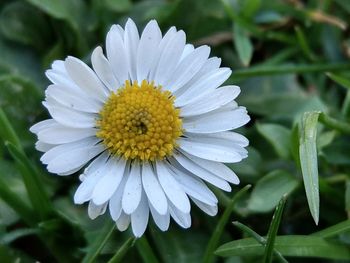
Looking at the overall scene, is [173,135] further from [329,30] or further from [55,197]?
[329,30]

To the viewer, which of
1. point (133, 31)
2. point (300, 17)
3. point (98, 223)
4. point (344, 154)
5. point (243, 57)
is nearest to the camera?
point (133, 31)

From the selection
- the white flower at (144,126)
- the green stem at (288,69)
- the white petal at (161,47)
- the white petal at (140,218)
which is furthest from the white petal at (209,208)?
the green stem at (288,69)

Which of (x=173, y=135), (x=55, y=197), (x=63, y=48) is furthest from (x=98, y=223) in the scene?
(x=63, y=48)

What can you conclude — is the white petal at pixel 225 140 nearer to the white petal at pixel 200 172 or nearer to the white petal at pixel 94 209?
the white petal at pixel 200 172

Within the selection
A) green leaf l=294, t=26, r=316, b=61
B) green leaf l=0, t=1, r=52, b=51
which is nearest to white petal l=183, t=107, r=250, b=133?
green leaf l=294, t=26, r=316, b=61

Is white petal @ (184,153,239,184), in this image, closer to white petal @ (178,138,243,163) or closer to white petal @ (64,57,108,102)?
white petal @ (178,138,243,163)

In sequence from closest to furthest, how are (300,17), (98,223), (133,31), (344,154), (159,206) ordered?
(159,206) < (133,31) < (98,223) < (344,154) < (300,17)

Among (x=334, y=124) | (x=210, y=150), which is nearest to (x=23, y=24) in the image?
(x=210, y=150)
